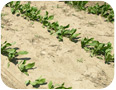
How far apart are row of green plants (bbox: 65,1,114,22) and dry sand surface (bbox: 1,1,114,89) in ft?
0.84

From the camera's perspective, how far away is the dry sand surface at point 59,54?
3541 mm

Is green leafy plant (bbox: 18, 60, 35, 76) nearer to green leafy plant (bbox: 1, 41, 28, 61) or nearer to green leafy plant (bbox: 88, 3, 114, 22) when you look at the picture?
green leafy plant (bbox: 1, 41, 28, 61)

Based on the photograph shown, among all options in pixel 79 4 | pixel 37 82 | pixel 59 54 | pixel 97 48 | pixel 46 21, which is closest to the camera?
pixel 37 82

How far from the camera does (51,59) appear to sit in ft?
12.9

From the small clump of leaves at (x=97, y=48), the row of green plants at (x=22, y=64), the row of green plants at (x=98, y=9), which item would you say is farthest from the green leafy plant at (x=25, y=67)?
the row of green plants at (x=98, y=9)

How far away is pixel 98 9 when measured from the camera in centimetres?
594

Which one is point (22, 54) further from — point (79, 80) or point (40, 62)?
point (79, 80)

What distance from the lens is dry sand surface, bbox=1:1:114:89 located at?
3.54 m

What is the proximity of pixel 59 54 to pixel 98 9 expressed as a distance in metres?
2.52

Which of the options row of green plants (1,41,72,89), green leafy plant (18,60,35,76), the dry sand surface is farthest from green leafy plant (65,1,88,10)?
green leafy plant (18,60,35,76)

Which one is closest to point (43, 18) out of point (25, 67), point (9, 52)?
point (9, 52)

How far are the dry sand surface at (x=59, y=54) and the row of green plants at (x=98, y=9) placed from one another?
257mm

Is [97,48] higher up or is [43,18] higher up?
[43,18]

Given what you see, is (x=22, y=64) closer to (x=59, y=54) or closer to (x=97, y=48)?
(x=59, y=54)
